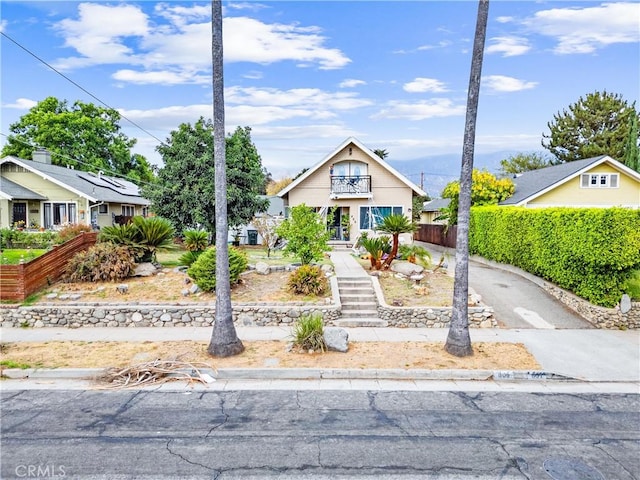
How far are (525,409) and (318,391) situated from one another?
3.39 meters

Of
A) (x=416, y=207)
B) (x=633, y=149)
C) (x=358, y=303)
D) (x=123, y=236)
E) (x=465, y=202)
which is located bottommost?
(x=358, y=303)

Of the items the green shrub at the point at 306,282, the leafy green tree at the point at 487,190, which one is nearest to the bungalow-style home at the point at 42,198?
the green shrub at the point at 306,282

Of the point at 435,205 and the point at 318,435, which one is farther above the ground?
the point at 435,205

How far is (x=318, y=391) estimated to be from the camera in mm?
7527

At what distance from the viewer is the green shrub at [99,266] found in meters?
13.2

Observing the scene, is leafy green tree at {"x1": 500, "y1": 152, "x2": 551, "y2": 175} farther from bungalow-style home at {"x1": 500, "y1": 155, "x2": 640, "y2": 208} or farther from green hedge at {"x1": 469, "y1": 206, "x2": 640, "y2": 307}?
green hedge at {"x1": 469, "y1": 206, "x2": 640, "y2": 307}

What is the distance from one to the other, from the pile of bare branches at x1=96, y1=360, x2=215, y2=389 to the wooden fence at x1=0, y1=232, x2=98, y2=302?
576 cm

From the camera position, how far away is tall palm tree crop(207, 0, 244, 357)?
8.75 meters

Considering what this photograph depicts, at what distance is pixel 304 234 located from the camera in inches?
533

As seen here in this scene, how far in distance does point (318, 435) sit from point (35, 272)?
34.7 feet

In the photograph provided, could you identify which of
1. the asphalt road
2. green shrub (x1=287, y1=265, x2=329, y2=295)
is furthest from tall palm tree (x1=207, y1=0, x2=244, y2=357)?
green shrub (x1=287, y1=265, x2=329, y2=295)

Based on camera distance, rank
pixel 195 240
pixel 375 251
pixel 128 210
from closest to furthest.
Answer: pixel 195 240 → pixel 375 251 → pixel 128 210

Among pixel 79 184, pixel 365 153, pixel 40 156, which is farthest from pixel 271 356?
pixel 40 156

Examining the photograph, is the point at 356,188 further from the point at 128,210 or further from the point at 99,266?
the point at 128,210
